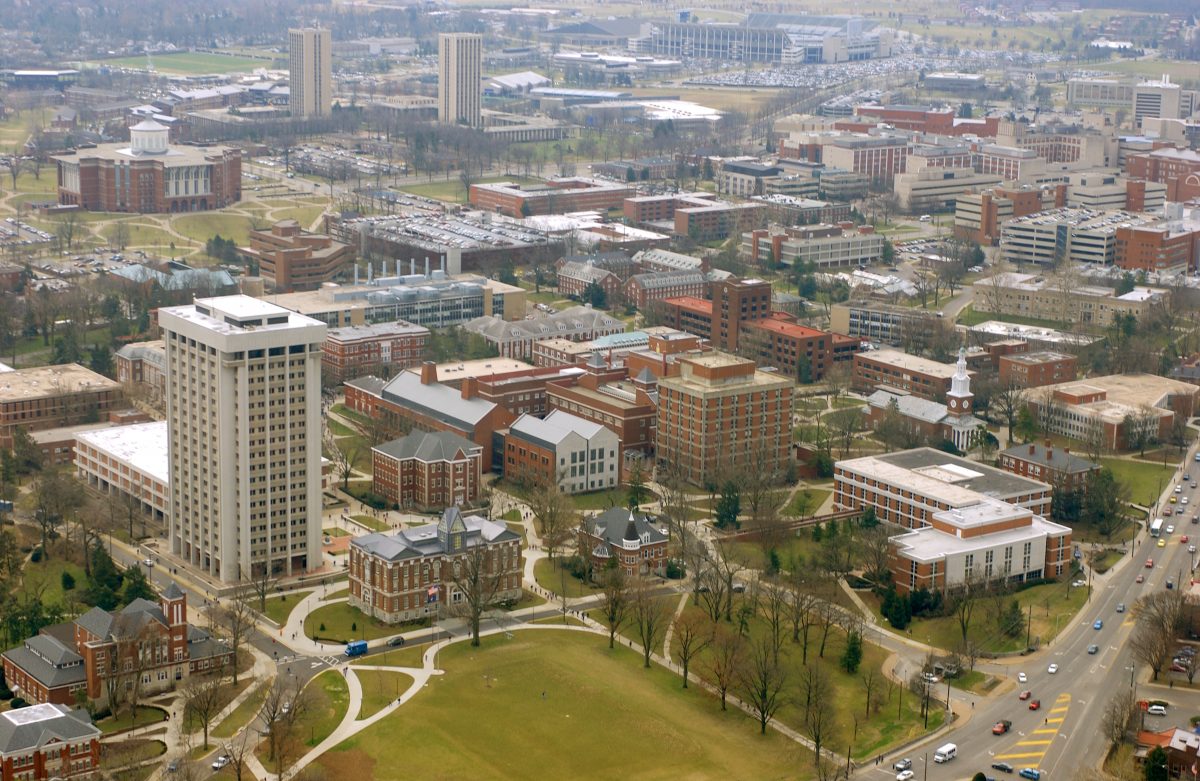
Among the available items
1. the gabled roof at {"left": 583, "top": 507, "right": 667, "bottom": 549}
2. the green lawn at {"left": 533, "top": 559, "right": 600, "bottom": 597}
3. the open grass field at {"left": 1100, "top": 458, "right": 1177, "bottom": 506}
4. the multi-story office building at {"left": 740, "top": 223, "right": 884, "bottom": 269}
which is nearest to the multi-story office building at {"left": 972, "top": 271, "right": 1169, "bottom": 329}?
the multi-story office building at {"left": 740, "top": 223, "right": 884, "bottom": 269}

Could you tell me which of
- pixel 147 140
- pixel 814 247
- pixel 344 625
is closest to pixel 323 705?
pixel 344 625

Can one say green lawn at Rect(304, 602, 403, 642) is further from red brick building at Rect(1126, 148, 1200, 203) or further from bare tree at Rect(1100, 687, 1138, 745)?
red brick building at Rect(1126, 148, 1200, 203)

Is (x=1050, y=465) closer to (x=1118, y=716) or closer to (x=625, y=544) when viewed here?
(x=625, y=544)

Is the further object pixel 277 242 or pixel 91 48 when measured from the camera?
pixel 91 48

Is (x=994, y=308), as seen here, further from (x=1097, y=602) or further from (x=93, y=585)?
(x=93, y=585)

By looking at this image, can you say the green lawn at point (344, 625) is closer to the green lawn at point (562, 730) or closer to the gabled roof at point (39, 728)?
the green lawn at point (562, 730)

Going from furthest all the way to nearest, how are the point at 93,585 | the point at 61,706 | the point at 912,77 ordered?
the point at 912,77 → the point at 93,585 → the point at 61,706

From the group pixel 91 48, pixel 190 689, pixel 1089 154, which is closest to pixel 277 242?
pixel 190 689
